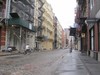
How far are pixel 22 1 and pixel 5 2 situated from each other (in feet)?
37.9

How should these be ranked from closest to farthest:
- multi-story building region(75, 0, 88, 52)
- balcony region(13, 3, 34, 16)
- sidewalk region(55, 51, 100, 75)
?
sidewalk region(55, 51, 100, 75) → multi-story building region(75, 0, 88, 52) → balcony region(13, 3, 34, 16)

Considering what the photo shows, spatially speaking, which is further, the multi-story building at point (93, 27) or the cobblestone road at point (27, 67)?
the multi-story building at point (93, 27)

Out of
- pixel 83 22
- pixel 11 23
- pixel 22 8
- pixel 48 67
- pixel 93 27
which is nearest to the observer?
pixel 48 67

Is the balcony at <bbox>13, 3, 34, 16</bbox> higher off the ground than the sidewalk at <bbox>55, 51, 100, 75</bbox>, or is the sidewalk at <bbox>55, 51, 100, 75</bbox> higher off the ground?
the balcony at <bbox>13, 3, 34, 16</bbox>

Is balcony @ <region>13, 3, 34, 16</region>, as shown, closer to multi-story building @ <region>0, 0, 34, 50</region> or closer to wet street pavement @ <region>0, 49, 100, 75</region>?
multi-story building @ <region>0, 0, 34, 50</region>

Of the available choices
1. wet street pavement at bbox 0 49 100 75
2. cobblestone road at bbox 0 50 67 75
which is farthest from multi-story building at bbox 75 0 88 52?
wet street pavement at bbox 0 49 100 75

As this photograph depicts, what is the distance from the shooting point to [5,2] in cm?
4853

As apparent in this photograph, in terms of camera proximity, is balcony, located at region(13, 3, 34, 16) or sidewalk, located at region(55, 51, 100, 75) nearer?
sidewalk, located at region(55, 51, 100, 75)

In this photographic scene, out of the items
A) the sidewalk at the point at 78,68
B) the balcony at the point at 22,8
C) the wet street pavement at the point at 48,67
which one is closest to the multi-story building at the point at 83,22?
the balcony at the point at 22,8

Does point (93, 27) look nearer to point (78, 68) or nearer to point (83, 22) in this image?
point (83, 22)

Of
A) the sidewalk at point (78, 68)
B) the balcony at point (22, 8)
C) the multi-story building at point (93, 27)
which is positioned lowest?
the sidewalk at point (78, 68)

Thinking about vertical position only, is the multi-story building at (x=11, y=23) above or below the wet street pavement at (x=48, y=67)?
above

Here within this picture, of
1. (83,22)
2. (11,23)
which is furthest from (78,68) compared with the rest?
(11,23)

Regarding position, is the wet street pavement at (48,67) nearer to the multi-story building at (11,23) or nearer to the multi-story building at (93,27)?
the multi-story building at (93,27)
